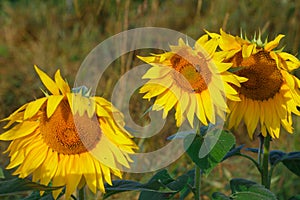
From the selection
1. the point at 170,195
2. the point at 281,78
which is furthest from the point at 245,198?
the point at 281,78

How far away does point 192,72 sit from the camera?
56.4 inches

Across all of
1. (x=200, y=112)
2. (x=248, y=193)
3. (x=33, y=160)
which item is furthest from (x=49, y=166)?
(x=248, y=193)

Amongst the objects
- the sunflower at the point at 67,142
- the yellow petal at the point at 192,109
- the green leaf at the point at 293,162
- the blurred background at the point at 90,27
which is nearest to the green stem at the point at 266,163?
the green leaf at the point at 293,162

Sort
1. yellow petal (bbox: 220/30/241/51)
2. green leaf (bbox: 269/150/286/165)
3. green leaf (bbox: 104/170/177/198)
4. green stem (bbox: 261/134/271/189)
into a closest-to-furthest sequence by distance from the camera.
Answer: green leaf (bbox: 104/170/177/198) < yellow petal (bbox: 220/30/241/51) < green stem (bbox: 261/134/271/189) < green leaf (bbox: 269/150/286/165)

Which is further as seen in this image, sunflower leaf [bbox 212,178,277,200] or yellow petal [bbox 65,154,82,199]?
sunflower leaf [bbox 212,178,277,200]

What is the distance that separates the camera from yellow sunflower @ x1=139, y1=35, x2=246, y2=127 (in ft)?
4.70

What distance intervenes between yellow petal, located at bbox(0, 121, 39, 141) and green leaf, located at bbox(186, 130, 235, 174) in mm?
366

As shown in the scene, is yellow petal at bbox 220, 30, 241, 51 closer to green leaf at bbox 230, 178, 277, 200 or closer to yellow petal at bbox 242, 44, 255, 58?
yellow petal at bbox 242, 44, 255, 58

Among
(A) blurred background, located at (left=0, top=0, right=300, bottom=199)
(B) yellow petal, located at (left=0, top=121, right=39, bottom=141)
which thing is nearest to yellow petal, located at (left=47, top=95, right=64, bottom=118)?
(B) yellow petal, located at (left=0, top=121, right=39, bottom=141)

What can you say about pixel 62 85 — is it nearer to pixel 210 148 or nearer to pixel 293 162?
pixel 210 148

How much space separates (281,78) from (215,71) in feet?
0.86

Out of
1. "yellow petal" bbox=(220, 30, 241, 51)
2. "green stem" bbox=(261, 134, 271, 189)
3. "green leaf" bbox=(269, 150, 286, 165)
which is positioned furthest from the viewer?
"green leaf" bbox=(269, 150, 286, 165)

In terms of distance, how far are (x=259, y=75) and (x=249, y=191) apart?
0.30m

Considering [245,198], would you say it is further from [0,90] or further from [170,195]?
[0,90]
